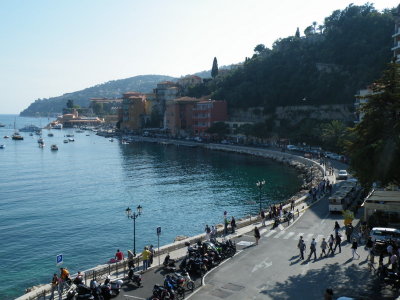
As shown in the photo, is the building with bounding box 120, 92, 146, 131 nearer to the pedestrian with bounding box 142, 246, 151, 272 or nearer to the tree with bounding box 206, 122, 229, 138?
the tree with bounding box 206, 122, 229, 138

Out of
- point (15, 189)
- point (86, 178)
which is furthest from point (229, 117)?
point (15, 189)

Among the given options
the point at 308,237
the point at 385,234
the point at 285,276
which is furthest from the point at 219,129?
the point at 285,276

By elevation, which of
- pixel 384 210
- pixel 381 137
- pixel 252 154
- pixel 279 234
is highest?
pixel 381 137

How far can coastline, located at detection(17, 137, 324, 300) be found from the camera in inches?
849

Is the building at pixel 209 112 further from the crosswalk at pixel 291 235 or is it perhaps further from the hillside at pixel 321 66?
the crosswalk at pixel 291 235

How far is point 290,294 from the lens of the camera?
58.3 ft

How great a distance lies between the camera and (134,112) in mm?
157500

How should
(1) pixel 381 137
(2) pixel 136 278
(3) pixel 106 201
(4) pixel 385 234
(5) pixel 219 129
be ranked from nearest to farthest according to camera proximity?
(2) pixel 136 278 < (4) pixel 385 234 < (1) pixel 381 137 < (3) pixel 106 201 < (5) pixel 219 129

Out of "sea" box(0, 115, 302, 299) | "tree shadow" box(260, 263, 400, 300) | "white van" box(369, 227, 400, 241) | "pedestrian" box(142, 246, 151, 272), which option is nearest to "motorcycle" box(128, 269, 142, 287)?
"pedestrian" box(142, 246, 151, 272)

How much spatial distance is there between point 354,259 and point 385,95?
9.56m

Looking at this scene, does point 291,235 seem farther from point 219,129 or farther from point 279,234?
point 219,129

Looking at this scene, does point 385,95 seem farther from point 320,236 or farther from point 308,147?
point 308,147

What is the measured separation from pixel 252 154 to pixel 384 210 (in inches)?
2543

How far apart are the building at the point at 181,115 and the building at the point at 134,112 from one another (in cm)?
2857
